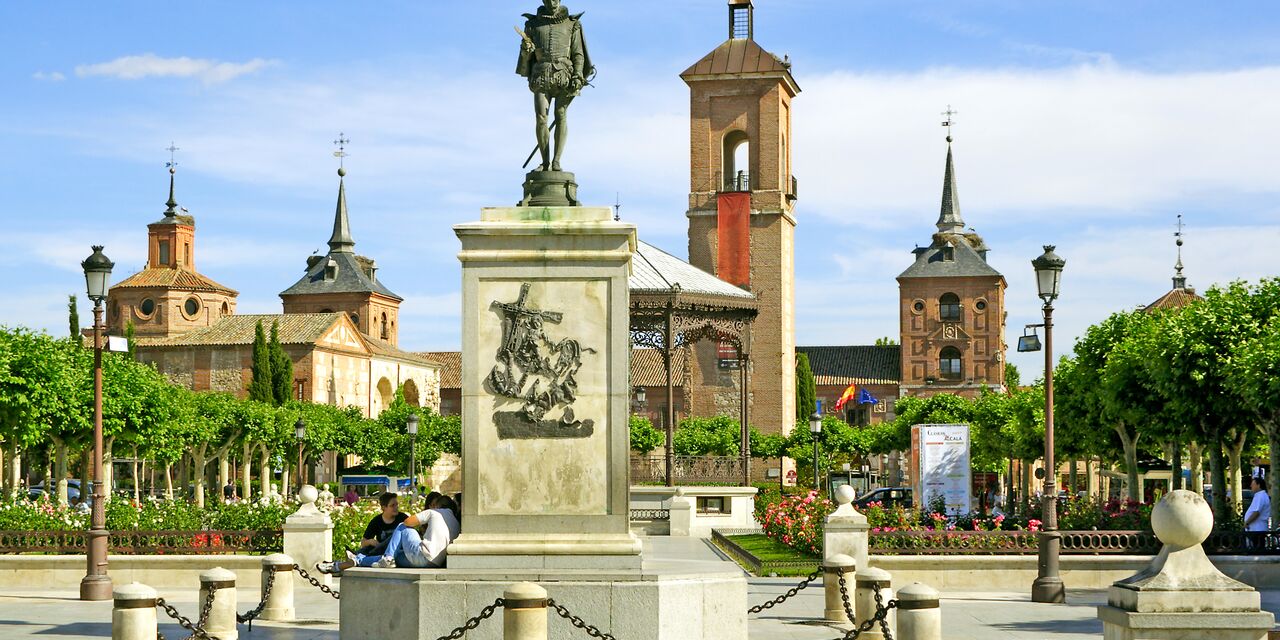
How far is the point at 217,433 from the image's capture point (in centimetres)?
6819

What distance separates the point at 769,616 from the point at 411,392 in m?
109

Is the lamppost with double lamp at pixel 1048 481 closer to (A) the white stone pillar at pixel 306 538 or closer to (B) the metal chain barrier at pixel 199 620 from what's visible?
(A) the white stone pillar at pixel 306 538

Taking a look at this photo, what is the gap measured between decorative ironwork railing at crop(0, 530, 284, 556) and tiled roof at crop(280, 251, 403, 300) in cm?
10800

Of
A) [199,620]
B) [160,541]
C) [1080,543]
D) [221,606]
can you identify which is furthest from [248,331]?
[199,620]

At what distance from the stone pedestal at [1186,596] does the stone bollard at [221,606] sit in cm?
796

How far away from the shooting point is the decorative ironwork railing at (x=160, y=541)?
72.3 ft

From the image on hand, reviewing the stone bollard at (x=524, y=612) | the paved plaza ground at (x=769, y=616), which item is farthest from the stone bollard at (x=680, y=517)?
the stone bollard at (x=524, y=612)

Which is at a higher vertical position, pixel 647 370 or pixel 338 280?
pixel 338 280

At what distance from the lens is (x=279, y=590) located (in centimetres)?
1677

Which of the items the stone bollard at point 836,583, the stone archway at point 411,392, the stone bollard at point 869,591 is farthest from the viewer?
the stone archway at point 411,392

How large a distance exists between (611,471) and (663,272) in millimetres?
27516

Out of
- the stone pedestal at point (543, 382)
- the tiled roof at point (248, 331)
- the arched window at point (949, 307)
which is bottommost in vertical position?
the stone pedestal at point (543, 382)

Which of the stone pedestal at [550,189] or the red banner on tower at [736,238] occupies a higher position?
the red banner on tower at [736,238]

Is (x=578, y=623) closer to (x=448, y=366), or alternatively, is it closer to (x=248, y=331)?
(x=248, y=331)
